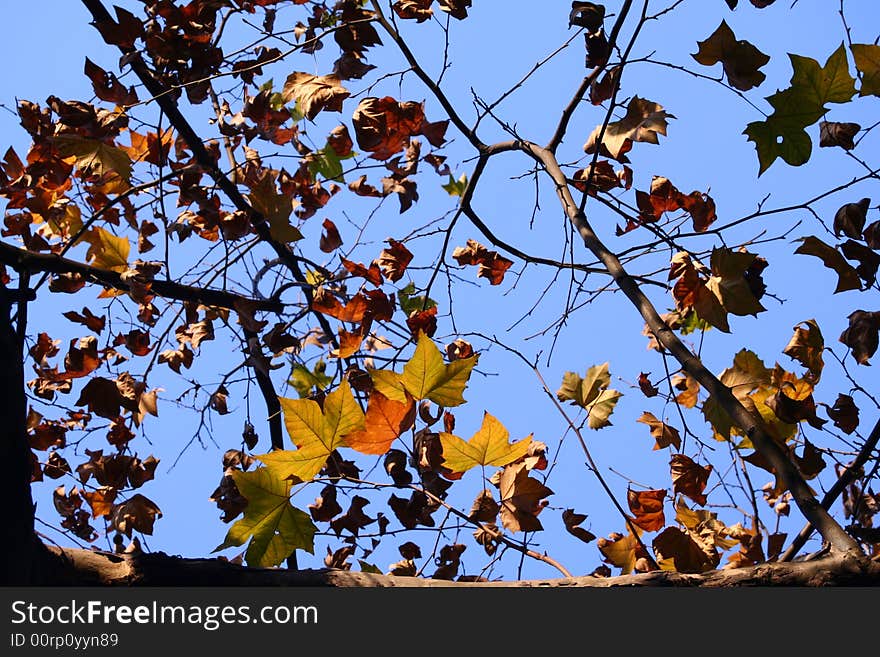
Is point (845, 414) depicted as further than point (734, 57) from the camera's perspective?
Yes

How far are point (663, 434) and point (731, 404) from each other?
0.86 meters

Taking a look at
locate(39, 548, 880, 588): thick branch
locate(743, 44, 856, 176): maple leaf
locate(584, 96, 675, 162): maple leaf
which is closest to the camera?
locate(39, 548, 880, 588): thick branch

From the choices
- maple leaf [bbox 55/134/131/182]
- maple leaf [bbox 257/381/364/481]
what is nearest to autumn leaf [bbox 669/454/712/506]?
maple leaf [bbox 257/381/364/481]

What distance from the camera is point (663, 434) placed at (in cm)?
203

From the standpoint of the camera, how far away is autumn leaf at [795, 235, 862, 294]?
137cm

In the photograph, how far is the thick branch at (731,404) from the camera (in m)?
1.09

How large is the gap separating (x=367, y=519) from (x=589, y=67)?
141cm

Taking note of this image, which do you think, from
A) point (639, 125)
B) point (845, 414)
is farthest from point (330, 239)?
point (845, 414)

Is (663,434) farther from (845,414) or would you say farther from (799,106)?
(799,106)

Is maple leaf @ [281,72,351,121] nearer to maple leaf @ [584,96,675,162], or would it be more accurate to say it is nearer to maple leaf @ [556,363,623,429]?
maple leaf @ [584,96,675,162]

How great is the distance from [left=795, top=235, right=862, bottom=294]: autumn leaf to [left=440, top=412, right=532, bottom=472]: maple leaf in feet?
2.32
